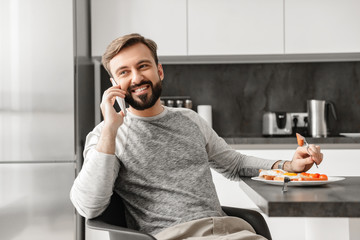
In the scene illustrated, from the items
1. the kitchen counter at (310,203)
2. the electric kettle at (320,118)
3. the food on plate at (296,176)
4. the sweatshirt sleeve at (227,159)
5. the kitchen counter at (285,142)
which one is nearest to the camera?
the kitchen counter at (310,203)

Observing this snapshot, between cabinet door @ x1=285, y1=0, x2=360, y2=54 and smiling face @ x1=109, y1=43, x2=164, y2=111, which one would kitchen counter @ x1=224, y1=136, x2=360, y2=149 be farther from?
smiling face @ x1=109, y1=43, x2=164, y2=111

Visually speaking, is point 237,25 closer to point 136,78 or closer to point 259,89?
point 259,89

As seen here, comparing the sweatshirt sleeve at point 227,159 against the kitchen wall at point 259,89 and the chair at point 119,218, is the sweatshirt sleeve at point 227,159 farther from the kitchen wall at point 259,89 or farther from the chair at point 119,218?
the kitchen wall at point 259,89

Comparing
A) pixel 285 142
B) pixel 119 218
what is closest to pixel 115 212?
pixel 119 218

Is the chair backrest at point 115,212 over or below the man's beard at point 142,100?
below

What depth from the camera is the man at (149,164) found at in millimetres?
1397

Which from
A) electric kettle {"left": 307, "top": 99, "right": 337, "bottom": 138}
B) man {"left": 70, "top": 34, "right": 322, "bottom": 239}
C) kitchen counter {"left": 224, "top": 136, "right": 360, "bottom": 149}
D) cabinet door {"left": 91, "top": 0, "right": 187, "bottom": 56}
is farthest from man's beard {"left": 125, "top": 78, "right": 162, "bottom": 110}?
electric kettle {"left": 307, "top": 99, "right": 337, "bottom": 138}

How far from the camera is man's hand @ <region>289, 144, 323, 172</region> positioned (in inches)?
58.8

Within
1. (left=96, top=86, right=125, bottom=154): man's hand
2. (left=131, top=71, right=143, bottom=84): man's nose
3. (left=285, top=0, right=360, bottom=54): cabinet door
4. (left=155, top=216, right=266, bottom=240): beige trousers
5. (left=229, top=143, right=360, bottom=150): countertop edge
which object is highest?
(left=285, top=0, right=360, bottom=54): cabinet door

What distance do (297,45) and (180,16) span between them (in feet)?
2.94

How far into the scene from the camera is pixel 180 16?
3.40 meters

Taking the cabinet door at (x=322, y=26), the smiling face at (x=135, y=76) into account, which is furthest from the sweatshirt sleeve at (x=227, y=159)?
the cabinet door at (x=322, y=26)

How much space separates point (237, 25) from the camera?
11.1 ft

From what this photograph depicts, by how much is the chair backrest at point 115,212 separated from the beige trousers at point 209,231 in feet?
0.58
